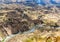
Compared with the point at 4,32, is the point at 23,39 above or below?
above

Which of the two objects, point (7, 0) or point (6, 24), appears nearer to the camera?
point (6, 24)

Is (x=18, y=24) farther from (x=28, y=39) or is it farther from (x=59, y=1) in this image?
(x=59, y=1)

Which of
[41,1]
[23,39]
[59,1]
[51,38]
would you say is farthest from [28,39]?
[59,1]

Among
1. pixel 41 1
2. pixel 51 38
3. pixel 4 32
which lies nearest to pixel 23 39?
pixel 51 38

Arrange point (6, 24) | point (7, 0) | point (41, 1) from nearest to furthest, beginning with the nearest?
point (6, 24) < point (41, 1) < point (7, 0)

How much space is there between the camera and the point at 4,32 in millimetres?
59781

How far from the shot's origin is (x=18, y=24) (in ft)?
215

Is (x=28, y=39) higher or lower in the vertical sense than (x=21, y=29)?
higher

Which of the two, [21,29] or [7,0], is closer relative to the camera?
[21,29]

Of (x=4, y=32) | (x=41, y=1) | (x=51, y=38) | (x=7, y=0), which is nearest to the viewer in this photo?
(x=51, y=38)

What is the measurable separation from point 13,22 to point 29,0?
214 feet

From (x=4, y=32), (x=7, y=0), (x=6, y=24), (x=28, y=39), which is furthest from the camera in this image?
(x=7, y=0)

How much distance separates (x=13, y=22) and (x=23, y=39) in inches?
1121

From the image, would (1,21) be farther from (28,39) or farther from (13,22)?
(28,39)
